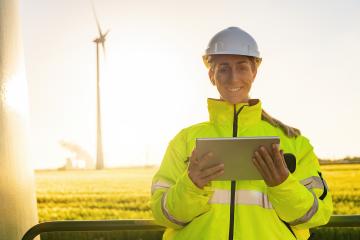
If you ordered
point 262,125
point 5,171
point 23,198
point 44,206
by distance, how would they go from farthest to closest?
point 44,206
point 23,198
point 5,171
point 262,125

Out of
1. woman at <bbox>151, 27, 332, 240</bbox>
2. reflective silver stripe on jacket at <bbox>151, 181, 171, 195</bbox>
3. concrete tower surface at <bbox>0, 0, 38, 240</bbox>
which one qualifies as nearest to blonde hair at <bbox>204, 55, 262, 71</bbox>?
woman at <bbox>151, 27, 332, 240</bbox>

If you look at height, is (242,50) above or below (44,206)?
above

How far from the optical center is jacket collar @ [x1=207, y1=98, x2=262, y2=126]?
3.24m

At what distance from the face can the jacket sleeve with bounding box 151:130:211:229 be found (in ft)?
1.17

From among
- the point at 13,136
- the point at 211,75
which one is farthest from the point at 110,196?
the point at 211,75

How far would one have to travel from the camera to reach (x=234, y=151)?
2.83m

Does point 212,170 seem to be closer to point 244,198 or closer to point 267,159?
point 267,159

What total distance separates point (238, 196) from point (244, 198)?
0.03m

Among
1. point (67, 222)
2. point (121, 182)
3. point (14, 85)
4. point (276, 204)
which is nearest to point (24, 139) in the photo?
point (14, 85)

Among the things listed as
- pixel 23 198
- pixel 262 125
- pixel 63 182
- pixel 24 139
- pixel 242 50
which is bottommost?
pixel 63 182

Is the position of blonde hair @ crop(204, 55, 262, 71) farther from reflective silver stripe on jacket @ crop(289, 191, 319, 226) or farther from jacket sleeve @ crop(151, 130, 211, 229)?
reflective silver stripe on jacket @ crop(289, 191, 319, 226)

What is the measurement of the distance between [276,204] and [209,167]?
0.44 m

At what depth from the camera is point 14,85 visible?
6.79 meters

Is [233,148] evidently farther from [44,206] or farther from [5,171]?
[44,206]
